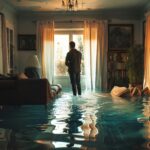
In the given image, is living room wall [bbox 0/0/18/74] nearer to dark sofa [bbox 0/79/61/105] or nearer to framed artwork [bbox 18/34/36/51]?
framed artwork [bbox 18/34/36/51]

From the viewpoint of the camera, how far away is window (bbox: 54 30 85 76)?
12234 millimetres

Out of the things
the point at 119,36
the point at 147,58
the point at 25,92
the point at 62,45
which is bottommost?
the point at 25,92

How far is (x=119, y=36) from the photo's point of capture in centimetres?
1196

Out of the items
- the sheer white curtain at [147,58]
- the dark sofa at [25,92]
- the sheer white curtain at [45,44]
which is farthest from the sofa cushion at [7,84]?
the sheer white curtain at [45,44]

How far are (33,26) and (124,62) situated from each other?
3.28 meters

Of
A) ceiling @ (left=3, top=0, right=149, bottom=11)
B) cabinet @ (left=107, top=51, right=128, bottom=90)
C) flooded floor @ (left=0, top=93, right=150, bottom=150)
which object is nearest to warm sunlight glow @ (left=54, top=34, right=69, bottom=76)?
ceiling @ (left=3, top=0, right=149, bottom=11)

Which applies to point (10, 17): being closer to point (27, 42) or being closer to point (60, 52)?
point (27, 42)

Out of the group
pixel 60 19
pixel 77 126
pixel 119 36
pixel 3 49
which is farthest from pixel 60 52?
pixel 77 126

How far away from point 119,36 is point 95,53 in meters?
0.99

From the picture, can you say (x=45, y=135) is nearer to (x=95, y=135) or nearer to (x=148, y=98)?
(x=95, y=135)

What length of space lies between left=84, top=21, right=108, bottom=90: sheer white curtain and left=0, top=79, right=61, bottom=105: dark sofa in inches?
188

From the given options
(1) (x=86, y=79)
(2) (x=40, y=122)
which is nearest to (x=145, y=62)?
(1) (x=86, y=79)

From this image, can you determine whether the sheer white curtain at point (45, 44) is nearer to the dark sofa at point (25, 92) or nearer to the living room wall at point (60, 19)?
the living room wall at point (60, 19)

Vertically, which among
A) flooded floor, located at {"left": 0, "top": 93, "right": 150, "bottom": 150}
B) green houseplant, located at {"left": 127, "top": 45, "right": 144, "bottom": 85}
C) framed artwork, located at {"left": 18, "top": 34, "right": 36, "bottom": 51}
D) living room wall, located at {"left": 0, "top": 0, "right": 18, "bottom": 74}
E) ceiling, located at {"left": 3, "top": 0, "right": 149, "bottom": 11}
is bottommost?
flooded floor, located at {"left": 0, "top": 93, "right": 150, "bottom": 150}
